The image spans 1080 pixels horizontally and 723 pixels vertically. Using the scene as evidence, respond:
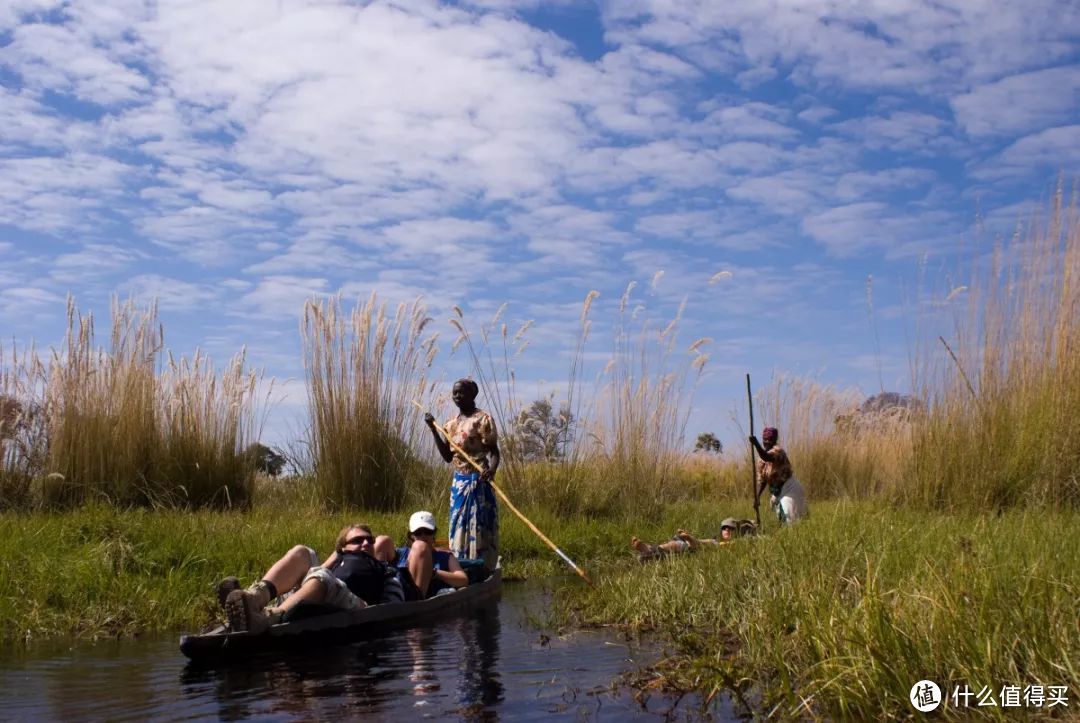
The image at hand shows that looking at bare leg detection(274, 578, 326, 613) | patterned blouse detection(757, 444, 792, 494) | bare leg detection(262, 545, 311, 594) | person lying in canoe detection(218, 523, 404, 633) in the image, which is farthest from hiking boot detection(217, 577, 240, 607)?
patterned blouse detection(757, 444, 792, 494)

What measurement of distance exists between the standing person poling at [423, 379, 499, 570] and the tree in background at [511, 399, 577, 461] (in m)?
3.26

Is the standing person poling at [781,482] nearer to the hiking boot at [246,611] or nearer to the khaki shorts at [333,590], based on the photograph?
the khaki shorts at [333,590]

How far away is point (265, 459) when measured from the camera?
1321cm

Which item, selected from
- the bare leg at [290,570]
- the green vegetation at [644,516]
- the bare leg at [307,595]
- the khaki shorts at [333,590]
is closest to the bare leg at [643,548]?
the green vegetation at [644,516]

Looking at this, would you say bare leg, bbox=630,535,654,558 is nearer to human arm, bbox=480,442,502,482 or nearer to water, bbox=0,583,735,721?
human arm, bbox=480,442,502,482

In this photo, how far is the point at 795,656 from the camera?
204 inches

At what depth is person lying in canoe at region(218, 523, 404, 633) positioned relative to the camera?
648 cm

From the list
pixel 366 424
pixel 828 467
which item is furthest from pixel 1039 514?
pixel 828 467

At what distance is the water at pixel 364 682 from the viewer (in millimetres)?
5172

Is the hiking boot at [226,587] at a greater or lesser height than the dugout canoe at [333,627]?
greater

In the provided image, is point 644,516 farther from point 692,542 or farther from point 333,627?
point 333,627

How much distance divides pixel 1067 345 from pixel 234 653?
746 centimetres

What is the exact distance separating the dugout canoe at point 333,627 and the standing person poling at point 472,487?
30.4 inches

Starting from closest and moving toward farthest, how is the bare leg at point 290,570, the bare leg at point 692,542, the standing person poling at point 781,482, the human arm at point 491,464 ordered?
the bare leg at point 290,570 < the human arm at point 491,464 < the bare leg at point 692,542 < the standing person poling at point 781,482
